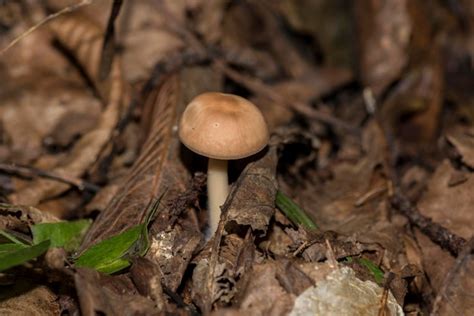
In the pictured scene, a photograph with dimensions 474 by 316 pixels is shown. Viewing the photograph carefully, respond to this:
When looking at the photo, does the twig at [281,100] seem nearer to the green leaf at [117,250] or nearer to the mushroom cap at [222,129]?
the mushroom cap at [222,129]

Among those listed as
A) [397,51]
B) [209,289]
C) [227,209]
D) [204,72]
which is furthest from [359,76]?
[209,289]

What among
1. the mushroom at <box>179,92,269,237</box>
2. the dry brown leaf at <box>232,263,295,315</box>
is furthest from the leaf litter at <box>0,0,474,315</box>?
the mushroom at <box>179,92,269,237</box>

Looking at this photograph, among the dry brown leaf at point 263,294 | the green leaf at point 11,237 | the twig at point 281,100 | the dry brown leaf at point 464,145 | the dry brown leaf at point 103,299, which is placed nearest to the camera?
the dry brown leaf at point 103,299

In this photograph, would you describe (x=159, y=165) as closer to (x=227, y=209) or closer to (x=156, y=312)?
(x=227, y=209)

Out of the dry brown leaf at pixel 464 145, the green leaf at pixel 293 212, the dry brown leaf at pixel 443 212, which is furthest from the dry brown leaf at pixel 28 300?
the dry brown leaf at pixel 464 145

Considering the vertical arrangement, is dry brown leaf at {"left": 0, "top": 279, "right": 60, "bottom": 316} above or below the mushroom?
below

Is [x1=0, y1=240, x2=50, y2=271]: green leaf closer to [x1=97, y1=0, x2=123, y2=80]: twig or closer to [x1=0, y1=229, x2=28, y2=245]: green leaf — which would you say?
[x1=0, y1=229, x2=28, y2=245]: green leaf

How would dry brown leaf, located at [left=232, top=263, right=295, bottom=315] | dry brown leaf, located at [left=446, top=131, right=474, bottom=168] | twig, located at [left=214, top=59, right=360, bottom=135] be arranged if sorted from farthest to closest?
1. twig, located at [left=214, top=59, right=360, bottom=135]
2. dry brown leaf, located at [left=446, top=131, right=474, bottom=168]
3. dry brown leaf, located at [left=232, top=263, right=295, bottom=315]
